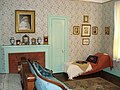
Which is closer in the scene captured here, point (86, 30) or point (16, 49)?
point (16, 49)

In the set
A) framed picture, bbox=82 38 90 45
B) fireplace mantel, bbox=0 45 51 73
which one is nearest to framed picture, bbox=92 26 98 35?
framed picture, bbox=82 38 90 45

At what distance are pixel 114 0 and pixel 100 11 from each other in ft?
2.83

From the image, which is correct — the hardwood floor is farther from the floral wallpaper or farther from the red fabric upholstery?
the floral wallpaper

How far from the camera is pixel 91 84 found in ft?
15.2

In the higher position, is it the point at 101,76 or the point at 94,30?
the point at 94,30

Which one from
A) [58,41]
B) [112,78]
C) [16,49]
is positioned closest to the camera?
[16,49]

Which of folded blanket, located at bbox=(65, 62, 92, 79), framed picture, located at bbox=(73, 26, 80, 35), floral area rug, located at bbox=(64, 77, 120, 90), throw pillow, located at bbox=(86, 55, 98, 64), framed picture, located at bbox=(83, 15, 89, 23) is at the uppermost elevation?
framed picture, located at bbox=(83, 15, 89, 23)

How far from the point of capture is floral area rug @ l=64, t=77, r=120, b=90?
170 inches

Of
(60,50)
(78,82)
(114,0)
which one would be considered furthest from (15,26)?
(114,0)

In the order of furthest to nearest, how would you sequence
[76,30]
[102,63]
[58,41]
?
[76,30] → [58,41] → [102,63]

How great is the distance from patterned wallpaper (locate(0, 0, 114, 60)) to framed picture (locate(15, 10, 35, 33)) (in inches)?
4.4

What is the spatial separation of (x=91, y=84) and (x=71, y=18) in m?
2.70

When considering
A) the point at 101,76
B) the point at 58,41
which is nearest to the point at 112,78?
the point at 101,76

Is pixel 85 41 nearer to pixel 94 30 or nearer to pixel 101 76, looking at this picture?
pixel 94 30
